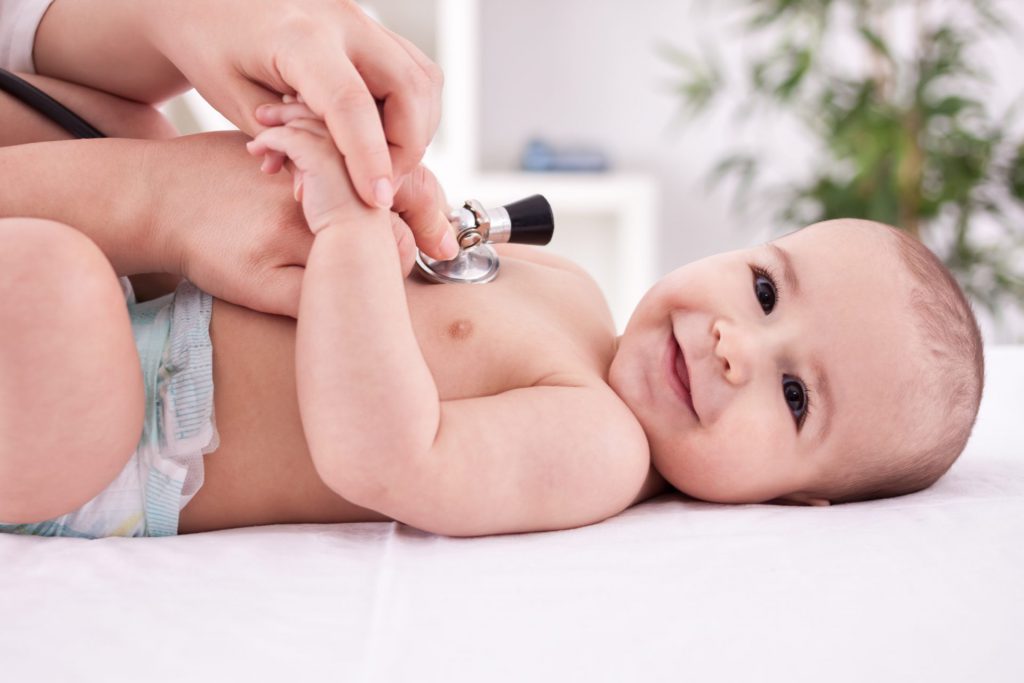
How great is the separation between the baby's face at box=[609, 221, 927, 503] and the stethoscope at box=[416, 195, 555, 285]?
0.16 metres

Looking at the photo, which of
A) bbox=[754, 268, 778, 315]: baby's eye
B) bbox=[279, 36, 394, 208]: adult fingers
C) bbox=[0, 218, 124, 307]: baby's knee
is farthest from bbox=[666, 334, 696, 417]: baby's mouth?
bbox=[0, 218, 124, 307]: baby's knee

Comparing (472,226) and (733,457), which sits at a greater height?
(472,226)

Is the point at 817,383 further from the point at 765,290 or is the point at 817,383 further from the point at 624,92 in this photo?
the point at 624,92

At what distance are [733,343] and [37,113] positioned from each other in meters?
0.72

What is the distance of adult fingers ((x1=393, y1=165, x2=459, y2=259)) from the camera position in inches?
32.9

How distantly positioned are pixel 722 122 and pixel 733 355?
2.98m

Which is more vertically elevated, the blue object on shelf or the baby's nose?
the baby's nose

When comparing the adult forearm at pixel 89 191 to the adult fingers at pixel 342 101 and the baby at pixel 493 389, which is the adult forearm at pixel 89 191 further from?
the adult fingers at pixel 342 101

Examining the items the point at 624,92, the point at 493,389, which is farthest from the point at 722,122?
the point at 493,389

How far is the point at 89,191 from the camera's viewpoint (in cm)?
82

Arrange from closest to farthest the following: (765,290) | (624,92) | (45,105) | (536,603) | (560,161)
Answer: (536,603) → (45,105) → (765,290) → (560,161) → (624,92)

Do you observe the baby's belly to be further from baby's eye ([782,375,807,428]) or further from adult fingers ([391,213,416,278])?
baby's eye ([782,375,807,428])

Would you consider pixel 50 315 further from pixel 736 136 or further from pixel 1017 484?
pixel 736 136

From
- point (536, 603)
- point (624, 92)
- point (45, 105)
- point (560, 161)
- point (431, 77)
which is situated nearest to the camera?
point (536, 603)
